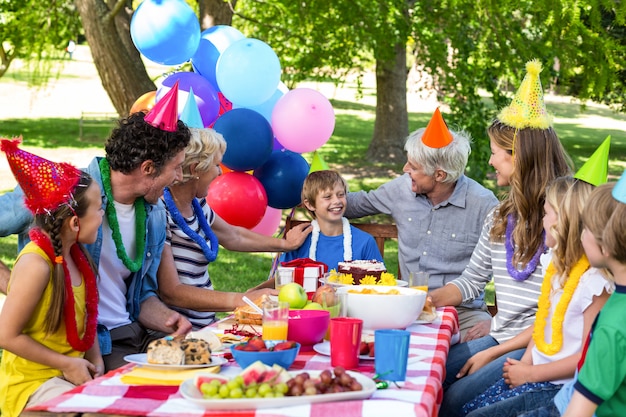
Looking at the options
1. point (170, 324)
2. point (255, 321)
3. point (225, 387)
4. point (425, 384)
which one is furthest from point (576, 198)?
point (170, 324)

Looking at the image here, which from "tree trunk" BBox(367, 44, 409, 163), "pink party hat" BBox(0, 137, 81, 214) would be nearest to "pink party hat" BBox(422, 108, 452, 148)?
"pink party hat" BBox(0, 137, 81, 214)

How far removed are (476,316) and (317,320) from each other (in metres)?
1.65

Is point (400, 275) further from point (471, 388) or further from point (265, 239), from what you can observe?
point (471, 388)

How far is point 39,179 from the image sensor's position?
2.87 m

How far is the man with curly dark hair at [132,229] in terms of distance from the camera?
352cm

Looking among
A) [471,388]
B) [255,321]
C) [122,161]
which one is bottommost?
[471,388]

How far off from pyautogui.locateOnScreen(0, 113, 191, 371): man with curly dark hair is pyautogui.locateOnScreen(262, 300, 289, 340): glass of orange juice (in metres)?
0.88

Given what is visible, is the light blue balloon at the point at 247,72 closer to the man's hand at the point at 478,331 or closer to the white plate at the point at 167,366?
the man's hand at the point at 478,331

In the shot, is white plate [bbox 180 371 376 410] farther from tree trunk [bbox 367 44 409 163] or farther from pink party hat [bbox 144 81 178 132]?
tree trunk [bbox 367 44 409 163]

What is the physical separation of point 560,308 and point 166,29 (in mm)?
3362

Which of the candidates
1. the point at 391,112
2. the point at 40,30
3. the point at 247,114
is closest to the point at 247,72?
the point at 247,114

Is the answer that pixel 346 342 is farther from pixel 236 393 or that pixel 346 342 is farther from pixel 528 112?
pixel 528 112

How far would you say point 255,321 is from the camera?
3252mm

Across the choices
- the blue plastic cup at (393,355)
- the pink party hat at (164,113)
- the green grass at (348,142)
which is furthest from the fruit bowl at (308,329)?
the green grass at (348,142)
